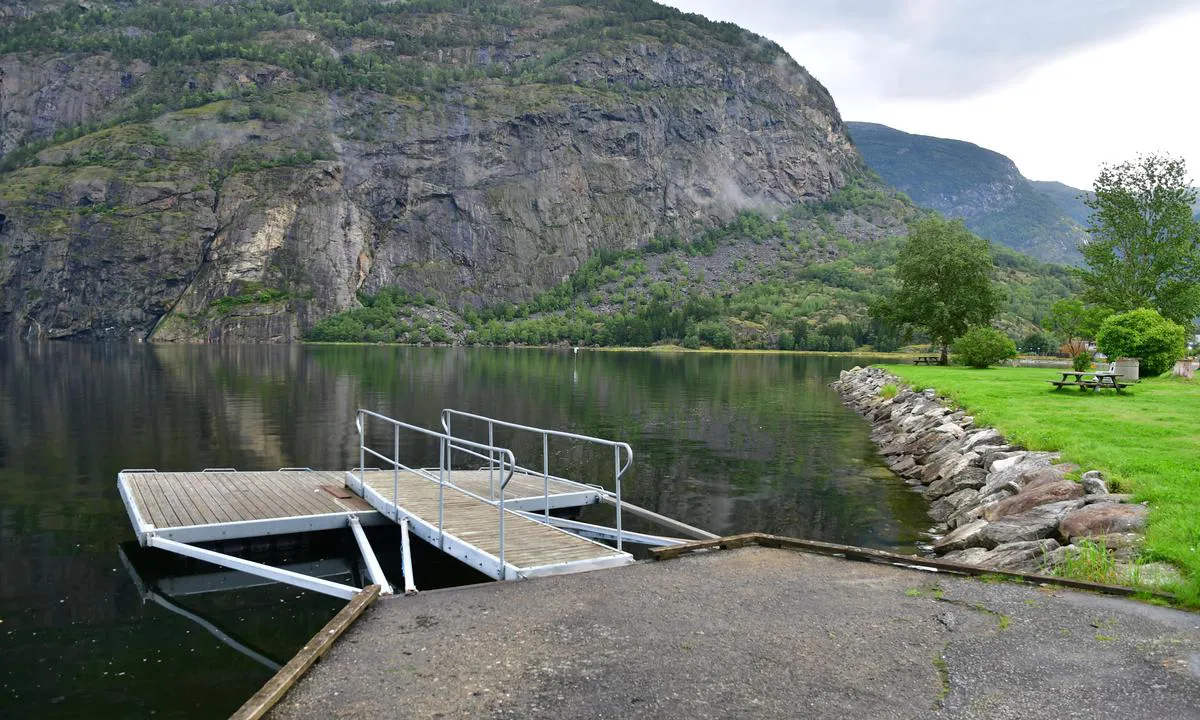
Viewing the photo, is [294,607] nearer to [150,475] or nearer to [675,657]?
[675,657]

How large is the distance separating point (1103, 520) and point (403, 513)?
11.8 meters

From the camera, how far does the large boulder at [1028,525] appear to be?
45.2 ft

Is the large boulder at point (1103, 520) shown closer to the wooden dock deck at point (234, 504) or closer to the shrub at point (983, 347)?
the wooden dock deck at point (234, 504)

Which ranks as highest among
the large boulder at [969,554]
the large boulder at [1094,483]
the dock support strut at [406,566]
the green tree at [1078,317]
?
the green tree at [1078,317]

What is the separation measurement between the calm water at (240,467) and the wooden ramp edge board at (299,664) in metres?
1.92

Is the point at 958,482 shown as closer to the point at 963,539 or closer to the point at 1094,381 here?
the point at 963,539

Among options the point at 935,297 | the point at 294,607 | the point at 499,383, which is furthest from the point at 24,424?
the point at 935,297

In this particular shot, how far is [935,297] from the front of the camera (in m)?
69.8

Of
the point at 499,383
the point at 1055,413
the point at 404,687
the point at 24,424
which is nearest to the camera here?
the point at 404,687

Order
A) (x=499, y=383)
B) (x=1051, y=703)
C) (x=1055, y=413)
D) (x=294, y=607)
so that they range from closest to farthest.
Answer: (x=1051, y=703) < (x=294, y=607) < (x=1055, y=413) < (x=499, y=383)

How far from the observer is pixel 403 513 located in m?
15.4

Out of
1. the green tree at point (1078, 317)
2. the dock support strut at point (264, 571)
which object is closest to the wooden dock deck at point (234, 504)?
the dock support strut at point (264, 571)

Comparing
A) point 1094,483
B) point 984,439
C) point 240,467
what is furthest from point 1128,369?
point 240,467

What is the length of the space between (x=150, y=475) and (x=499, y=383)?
48813 millimetres
